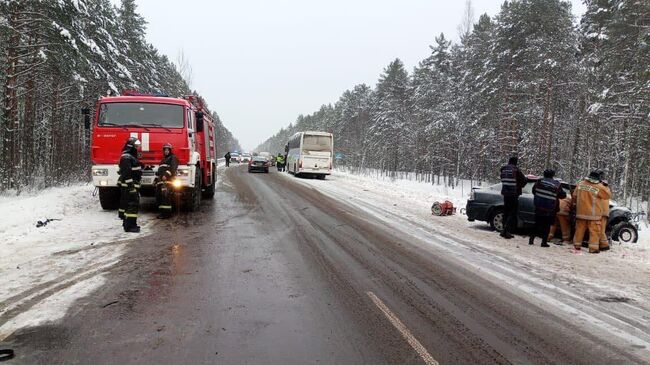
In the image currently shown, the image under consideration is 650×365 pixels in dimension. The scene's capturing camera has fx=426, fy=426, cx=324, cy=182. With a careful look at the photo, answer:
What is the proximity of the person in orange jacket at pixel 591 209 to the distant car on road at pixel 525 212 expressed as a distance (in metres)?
1.16

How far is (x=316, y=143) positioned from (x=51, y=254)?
24.6 m

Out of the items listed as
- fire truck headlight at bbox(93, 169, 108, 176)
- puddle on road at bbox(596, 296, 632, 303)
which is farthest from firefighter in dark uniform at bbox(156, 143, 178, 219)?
puddle on road at bbox(596, 296, 632, 303)

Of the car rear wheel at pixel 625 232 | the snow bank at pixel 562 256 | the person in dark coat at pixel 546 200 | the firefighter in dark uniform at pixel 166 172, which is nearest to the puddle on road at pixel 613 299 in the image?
the snow bank at pixel 562 256

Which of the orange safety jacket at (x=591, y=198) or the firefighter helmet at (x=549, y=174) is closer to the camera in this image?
the orange safety jacket at (x=591, y=198)

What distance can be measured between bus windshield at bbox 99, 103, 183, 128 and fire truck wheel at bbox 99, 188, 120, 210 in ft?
5.86

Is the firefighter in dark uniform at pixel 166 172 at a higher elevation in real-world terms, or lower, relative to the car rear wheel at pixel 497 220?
higher

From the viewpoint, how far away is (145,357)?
3477 mm

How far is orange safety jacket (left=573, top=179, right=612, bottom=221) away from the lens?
903cm

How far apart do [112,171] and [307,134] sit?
2127cm

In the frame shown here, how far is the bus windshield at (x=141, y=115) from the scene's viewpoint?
1065 cm

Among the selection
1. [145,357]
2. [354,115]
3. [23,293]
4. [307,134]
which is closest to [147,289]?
[23,293]

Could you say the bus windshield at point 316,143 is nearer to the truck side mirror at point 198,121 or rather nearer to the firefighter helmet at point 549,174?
the truck side mirror at point 198,121

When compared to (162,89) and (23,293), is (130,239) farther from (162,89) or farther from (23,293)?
(162,89)

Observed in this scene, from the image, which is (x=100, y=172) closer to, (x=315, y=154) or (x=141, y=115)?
(x=141, y=115)
